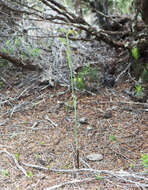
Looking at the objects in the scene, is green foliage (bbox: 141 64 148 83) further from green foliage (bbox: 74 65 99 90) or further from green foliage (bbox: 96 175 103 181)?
green foliage (bbox: 96 175 103 181)

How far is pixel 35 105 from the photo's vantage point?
2.94 m

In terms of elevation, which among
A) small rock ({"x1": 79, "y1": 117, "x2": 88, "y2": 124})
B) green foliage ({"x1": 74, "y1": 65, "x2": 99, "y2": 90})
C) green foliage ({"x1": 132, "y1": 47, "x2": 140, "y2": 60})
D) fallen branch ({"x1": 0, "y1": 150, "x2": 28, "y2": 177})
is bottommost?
fallen branch ({"x1": 0, "y1": 150, "x2": 28, "y2": 177})

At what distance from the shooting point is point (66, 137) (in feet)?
7.41

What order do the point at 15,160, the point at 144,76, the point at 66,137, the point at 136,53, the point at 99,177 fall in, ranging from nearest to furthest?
the point at 99,177, the point at 15,160, the point at 66,137, the point at 144,76, the point at 136,53

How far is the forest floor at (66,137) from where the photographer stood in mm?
1616

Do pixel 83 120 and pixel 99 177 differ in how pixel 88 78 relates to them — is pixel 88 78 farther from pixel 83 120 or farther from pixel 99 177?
pixel 99 177

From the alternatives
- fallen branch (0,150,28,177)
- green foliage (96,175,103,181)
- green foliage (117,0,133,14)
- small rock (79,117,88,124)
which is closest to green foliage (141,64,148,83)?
small rock (79,117,88,124)

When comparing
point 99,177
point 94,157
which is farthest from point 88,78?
point 99,177

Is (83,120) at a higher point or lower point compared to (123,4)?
lower

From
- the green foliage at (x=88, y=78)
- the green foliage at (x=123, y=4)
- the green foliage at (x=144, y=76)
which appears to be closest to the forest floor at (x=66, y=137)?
the green foliage at (x=88, y=78)

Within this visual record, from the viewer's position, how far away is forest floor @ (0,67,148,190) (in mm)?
1616

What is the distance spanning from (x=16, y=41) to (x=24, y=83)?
89 cm

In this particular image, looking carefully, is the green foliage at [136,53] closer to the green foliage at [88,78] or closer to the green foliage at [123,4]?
the green foliage at [88,78]

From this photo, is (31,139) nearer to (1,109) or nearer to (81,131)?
(81,131)
